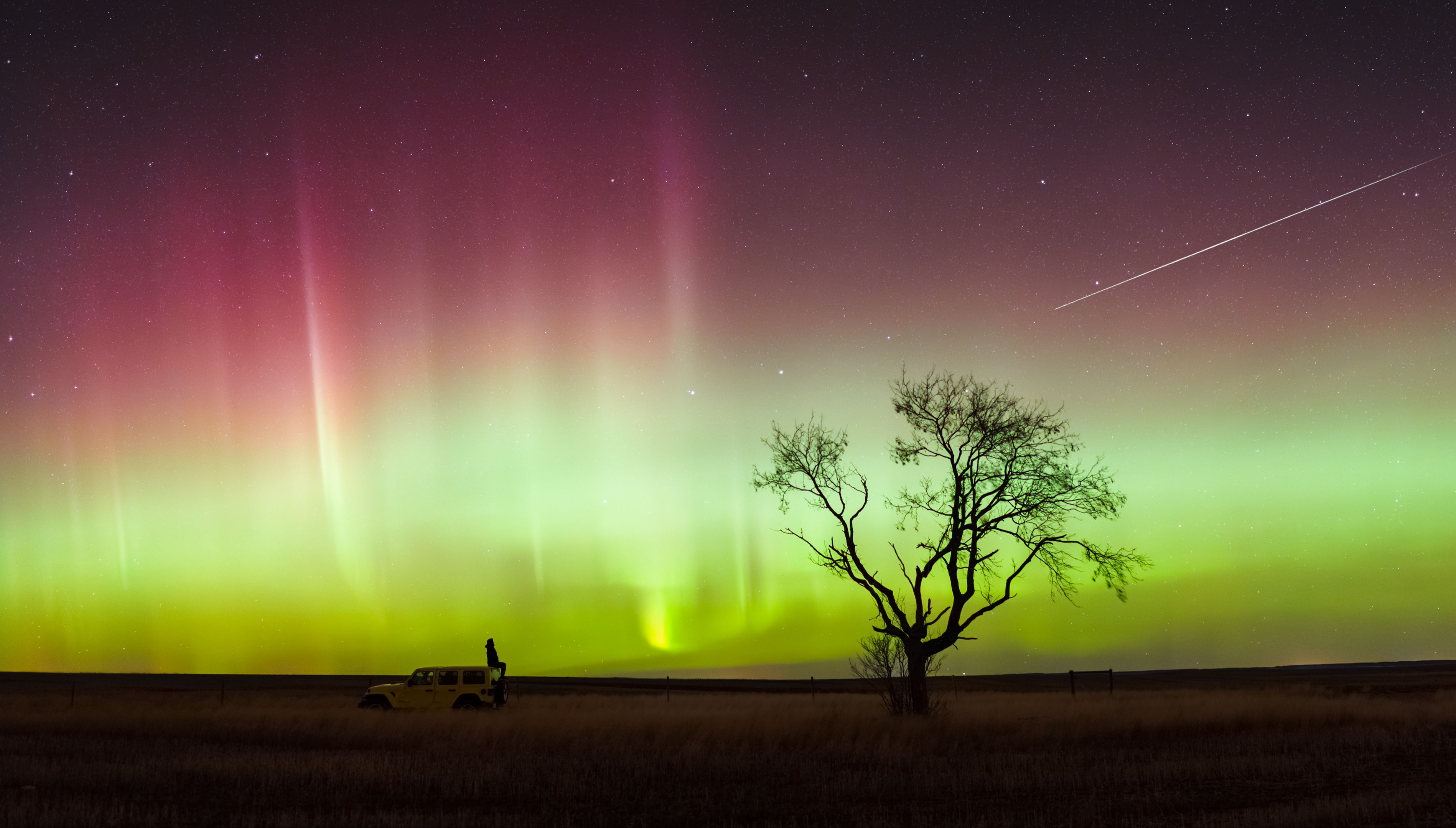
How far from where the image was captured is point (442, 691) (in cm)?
3716

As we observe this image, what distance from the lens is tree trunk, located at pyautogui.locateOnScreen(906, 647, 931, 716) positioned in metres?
32.4

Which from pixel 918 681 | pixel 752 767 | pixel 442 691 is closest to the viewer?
pixel 752 767

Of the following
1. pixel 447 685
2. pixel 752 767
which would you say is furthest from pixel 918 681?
pixel 447 685

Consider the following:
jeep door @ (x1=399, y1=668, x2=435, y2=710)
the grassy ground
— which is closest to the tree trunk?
the grassy ground

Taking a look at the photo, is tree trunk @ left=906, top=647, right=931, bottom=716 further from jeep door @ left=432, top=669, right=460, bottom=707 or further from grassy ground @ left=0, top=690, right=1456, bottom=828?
jeep door @ left=432, top=669, right=460, bottom=707

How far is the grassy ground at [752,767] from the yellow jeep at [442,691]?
1708 millimetres

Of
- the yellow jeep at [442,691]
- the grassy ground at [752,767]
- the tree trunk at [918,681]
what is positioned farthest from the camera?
the yellow jeep at [442,691]

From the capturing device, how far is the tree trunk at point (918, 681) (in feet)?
106

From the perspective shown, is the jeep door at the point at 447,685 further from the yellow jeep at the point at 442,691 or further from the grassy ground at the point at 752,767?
the grassy ground at the point at 752,767

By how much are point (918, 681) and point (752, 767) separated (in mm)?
12073

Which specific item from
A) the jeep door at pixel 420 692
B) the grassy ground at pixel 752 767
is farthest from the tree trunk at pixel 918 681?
the jeep door at pixel 420 692

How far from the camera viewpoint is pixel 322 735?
28938 millimetres

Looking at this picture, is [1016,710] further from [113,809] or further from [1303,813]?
[113,809]

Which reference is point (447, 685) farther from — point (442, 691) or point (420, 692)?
point (420, 692)
